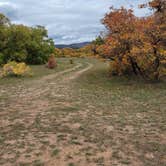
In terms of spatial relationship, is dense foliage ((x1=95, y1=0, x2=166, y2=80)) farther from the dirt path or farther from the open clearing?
the dirt path

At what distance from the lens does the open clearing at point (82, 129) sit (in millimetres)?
5992

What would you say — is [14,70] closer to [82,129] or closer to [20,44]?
[20,44]

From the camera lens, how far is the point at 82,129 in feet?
26.1

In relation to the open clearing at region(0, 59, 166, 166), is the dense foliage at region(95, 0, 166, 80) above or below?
above

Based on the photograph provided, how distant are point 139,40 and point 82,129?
35.5 ft

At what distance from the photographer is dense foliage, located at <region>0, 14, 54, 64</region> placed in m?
34.8

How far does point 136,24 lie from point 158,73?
3.57 m

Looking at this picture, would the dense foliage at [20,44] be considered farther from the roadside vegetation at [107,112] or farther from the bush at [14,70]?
the roadside vegetation at [107,112]

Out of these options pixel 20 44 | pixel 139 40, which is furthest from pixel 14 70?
pixel 20 44

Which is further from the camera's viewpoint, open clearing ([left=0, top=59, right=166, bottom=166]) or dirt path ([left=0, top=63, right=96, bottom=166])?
dirt path ([left=0, top=63, right=96, bottom=166])

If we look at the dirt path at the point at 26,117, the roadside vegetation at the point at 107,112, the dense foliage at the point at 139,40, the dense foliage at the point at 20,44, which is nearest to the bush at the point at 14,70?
the roadside vegetation at the point at 107,112

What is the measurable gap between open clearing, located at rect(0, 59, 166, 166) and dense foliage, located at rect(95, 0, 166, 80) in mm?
4078

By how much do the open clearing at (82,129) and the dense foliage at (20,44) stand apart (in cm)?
2204

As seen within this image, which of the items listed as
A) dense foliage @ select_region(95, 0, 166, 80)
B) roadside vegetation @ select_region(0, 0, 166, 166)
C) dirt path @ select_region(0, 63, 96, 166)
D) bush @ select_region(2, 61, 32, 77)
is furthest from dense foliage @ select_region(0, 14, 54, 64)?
dirt path @ select_region(0, 63, 96, 166)
